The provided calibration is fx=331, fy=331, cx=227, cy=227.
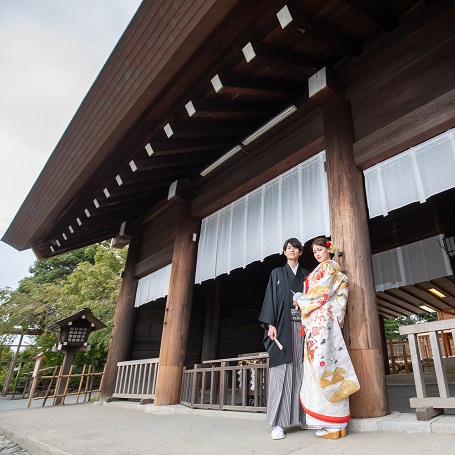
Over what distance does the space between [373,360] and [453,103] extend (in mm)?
2179

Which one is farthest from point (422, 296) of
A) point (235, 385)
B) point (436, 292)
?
point (235, 385)

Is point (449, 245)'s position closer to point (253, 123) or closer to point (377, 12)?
point (253, 123)

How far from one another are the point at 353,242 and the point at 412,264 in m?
4.69

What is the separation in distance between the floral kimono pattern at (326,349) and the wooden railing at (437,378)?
44 centimetres

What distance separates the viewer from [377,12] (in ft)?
10.2

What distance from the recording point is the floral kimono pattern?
230 cm

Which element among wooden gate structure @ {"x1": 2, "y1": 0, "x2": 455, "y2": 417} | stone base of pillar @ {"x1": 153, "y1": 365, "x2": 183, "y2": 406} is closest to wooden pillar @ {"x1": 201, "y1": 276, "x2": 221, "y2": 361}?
wooden gate structure @ {"x1": 2, "y1": 0, "x2": 455, "y2": 417}

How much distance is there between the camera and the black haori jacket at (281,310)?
2732 millimetres

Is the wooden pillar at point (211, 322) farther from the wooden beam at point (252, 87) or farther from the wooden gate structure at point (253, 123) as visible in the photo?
the wooden beam at point (252, 87)

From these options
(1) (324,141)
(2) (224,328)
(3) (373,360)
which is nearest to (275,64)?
(1) (324,141)

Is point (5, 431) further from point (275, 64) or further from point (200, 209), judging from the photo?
point (275, 64)

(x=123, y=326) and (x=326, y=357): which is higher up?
(x=123, y=326)

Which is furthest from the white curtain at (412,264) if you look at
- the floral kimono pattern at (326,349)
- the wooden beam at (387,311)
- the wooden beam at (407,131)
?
the floral kimono pattern at (326,349)

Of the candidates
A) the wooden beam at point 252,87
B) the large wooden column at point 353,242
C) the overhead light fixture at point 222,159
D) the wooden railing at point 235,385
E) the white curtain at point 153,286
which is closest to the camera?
the large wooden column at point 353,242
